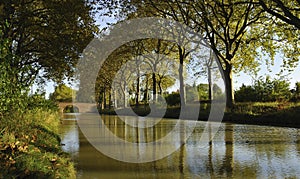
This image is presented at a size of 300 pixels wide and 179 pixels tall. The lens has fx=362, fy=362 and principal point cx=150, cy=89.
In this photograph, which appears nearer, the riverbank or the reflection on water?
the reflection on water

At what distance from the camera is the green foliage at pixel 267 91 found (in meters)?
31.7

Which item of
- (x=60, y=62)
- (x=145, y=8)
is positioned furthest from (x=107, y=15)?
(x=145, y=8)

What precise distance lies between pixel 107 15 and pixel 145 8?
7201mm

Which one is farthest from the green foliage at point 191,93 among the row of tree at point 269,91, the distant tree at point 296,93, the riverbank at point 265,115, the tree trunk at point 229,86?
the tree trunk at point 229,86

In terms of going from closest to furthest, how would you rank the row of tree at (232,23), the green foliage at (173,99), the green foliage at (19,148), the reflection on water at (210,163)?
the green foliage at (19,148) → the reflection on water at (210,163) → the row of tree at (232,23) → the green foliage at (173,99)

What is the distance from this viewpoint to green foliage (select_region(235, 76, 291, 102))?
31.7 m

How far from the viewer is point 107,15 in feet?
73.5

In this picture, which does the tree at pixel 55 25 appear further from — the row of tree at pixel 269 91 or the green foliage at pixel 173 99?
the green foliage at pixel 173 99

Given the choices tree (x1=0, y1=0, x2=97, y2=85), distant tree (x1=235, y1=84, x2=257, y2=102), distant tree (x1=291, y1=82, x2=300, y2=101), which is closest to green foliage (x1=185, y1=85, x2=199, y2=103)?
distant tree (x1=235, y1=84, x2=257, y2=102)

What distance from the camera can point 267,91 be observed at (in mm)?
32969

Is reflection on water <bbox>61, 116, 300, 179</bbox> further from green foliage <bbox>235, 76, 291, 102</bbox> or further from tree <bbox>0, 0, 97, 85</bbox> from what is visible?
green foliage <bbox>235, 76, 291, 102</bbox>

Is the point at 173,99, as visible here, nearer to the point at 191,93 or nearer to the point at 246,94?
the point at 191,93

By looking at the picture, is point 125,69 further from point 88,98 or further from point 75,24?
point 75,24

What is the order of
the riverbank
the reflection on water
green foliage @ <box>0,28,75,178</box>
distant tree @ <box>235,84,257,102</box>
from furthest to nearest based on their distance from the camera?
1. distant tree @ <box>235,84,257,102</box>
2. the riverbank
3. the reflection on water
4. green foliage @ <box>0,28,75,178</box>
